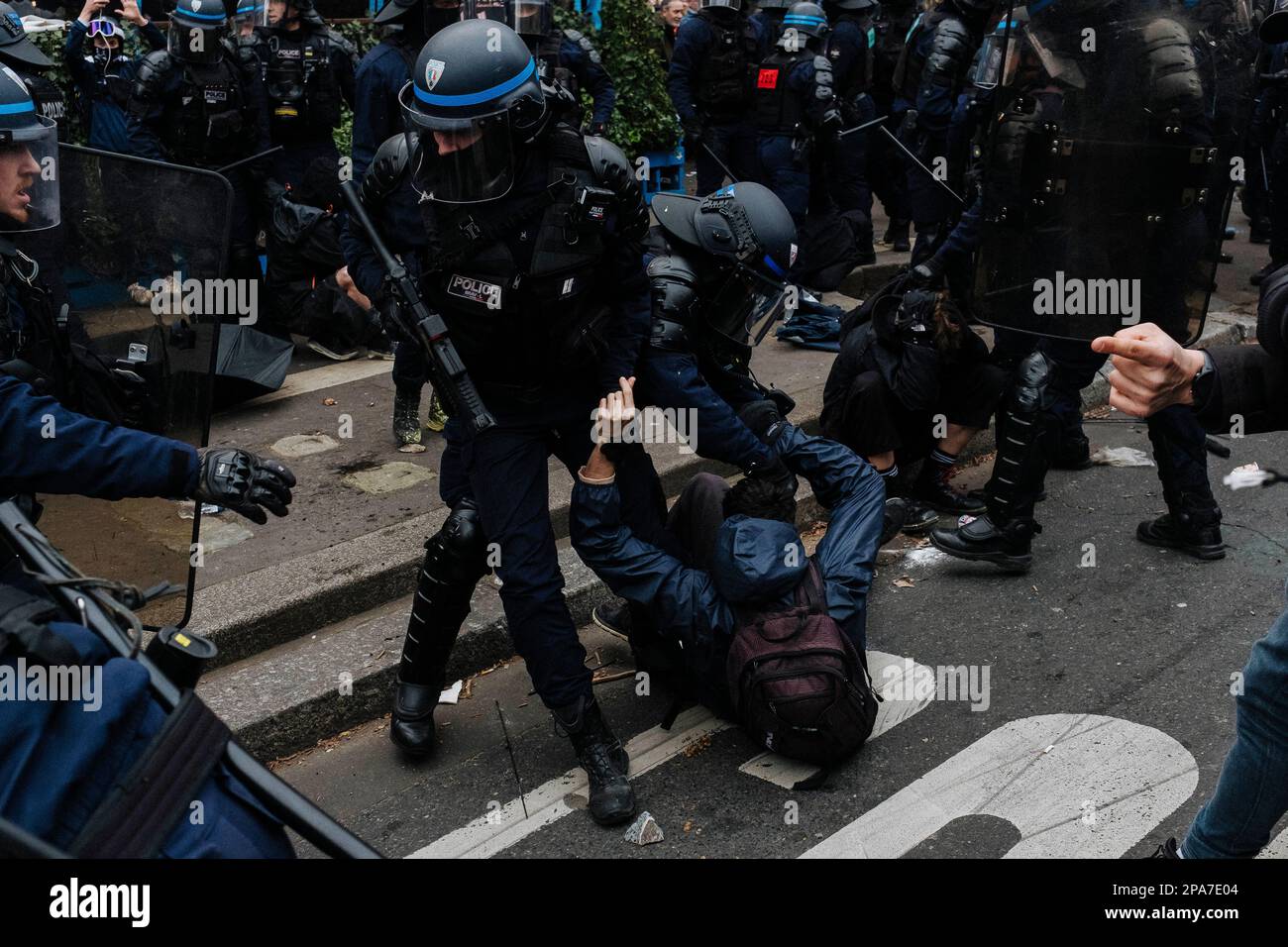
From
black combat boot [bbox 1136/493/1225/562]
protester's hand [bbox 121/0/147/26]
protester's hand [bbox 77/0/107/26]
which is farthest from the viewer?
protester's hand [bbox 121/0/147/26]

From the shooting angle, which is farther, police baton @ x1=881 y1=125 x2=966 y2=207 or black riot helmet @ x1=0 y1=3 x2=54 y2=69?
police baton @ x1=881 y1=125 x2=966 y2=207

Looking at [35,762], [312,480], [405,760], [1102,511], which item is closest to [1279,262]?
[1102,511]

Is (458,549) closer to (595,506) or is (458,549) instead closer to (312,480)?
(595,506)

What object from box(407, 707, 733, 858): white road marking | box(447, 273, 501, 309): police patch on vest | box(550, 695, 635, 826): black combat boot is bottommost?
box(407, 707, 733, 858): white road marking

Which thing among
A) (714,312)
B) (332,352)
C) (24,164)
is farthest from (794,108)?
(24,164)

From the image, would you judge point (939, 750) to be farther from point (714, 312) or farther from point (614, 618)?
point (714, 312)

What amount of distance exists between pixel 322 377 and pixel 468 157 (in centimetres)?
353

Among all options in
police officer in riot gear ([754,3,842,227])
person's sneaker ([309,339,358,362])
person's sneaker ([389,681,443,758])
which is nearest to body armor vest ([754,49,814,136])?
police officer in riot gear ([754,3,842,227])

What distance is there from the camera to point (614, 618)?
4555 mm

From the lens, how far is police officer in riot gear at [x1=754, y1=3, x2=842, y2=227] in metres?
7.97

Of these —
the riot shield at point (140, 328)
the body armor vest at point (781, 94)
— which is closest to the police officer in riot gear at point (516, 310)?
the riot shield at point (140, 328)

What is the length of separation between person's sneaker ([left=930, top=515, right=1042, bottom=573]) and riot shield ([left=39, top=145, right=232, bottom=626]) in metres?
3.00

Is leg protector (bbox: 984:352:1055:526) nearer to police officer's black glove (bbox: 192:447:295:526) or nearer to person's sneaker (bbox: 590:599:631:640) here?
person's sneaker (bbox: 590:599:631:640)

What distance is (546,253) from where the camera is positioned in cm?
357
